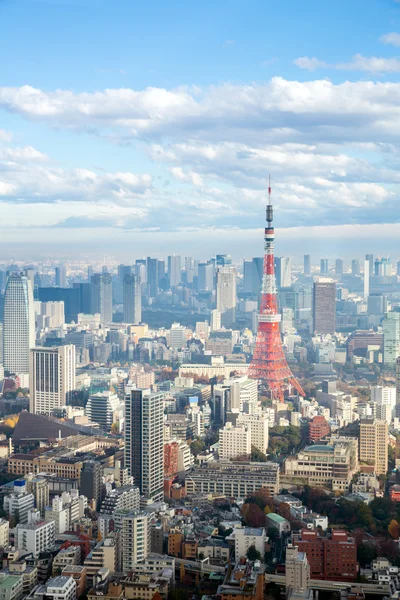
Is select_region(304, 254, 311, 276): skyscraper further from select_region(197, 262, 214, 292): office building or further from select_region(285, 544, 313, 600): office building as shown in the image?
select_region(285, 544, 313, 600): office building

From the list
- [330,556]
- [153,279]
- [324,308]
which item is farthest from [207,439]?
[153,279]

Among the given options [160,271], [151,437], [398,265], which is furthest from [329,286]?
[151,437]

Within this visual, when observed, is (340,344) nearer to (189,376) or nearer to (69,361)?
(189,376)

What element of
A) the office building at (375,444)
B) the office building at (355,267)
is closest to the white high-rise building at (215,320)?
the office building at (355,267)

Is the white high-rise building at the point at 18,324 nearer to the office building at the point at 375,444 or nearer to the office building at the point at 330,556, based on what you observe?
the office building at the point at 375,444

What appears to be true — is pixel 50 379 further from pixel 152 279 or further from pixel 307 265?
pixel 152 279

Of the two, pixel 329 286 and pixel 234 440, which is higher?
pixel 329 286

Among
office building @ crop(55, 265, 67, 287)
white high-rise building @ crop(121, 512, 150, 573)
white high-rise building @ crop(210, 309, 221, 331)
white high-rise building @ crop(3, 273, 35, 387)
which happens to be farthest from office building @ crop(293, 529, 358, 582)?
white high-rise building @ crop(210, 309, 221, 331)
